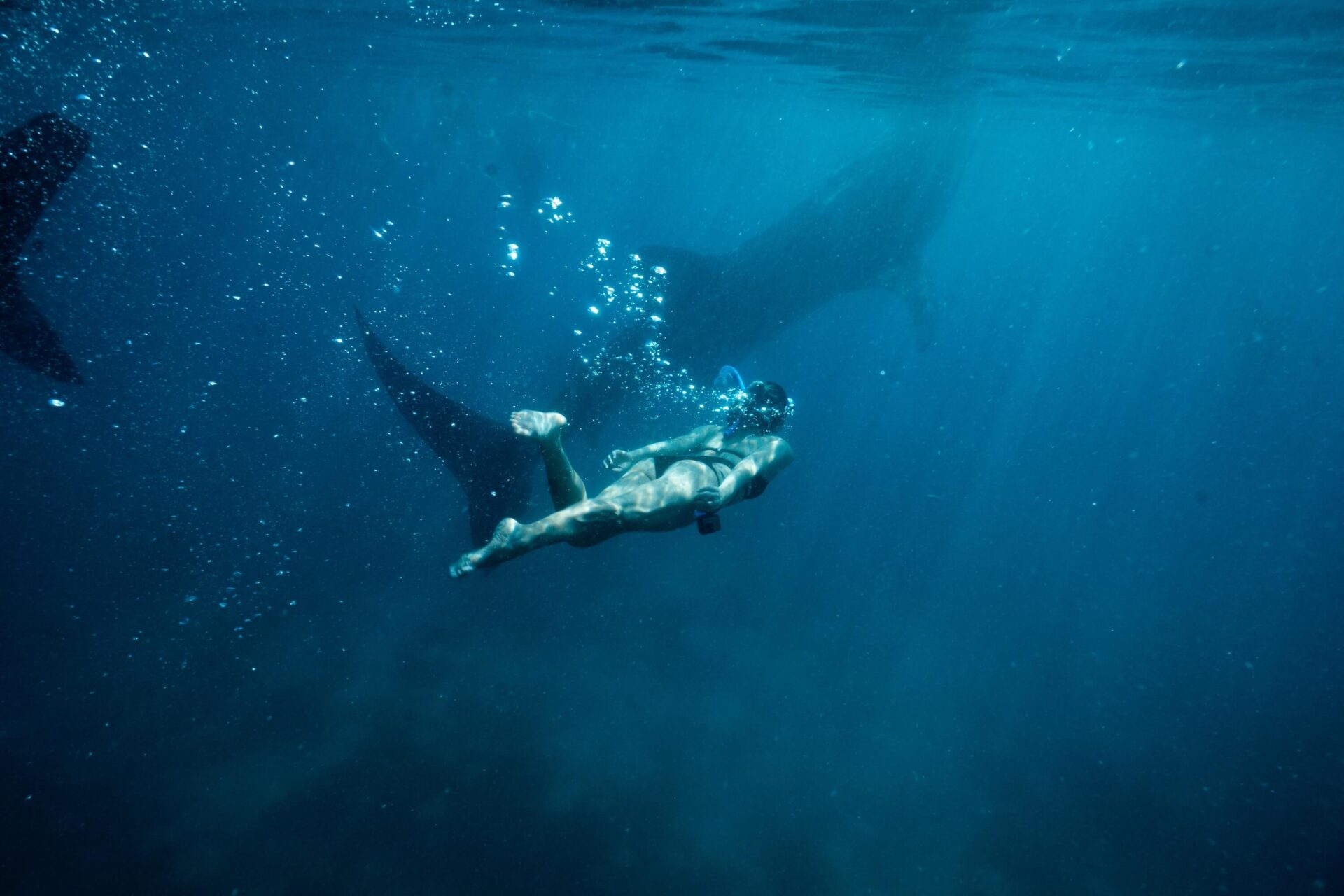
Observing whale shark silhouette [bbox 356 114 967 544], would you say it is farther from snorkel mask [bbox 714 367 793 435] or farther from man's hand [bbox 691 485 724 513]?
man's hand [bbox 691 485 724 513]

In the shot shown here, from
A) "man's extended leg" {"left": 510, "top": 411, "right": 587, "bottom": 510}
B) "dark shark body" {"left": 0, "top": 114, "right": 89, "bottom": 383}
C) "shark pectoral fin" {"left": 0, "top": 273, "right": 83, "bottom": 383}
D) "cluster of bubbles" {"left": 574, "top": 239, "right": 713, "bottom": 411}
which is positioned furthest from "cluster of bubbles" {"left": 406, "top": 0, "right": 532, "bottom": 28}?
"man's extended leg" {"left": 510, "top": 411, "right": 587, "bottom": 510}

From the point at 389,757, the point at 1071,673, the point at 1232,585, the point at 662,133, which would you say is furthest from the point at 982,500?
the point at 662,133

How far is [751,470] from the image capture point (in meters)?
A: 5.78

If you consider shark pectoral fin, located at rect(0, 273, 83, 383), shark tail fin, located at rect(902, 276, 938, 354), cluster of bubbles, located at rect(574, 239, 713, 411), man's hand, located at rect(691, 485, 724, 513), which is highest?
shark pectoral fin, located at rect(0, 273, 83, 383)

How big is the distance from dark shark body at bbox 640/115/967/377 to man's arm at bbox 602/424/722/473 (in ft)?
Result: 18.1

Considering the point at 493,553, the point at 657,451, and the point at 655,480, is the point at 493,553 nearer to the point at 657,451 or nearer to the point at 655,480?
the point at 655,480

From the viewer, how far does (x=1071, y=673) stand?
14.3 metres

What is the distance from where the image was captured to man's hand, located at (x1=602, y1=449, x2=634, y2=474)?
6457 mm

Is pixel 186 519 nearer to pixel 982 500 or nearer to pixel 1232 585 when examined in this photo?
pixel 982 500

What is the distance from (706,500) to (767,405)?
6.04ft

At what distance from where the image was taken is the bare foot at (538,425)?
4758 millimetres

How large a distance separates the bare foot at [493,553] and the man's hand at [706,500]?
1.45m

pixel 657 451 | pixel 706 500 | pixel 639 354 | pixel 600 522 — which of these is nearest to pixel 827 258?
pixel 639 354

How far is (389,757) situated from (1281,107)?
1090 inches
